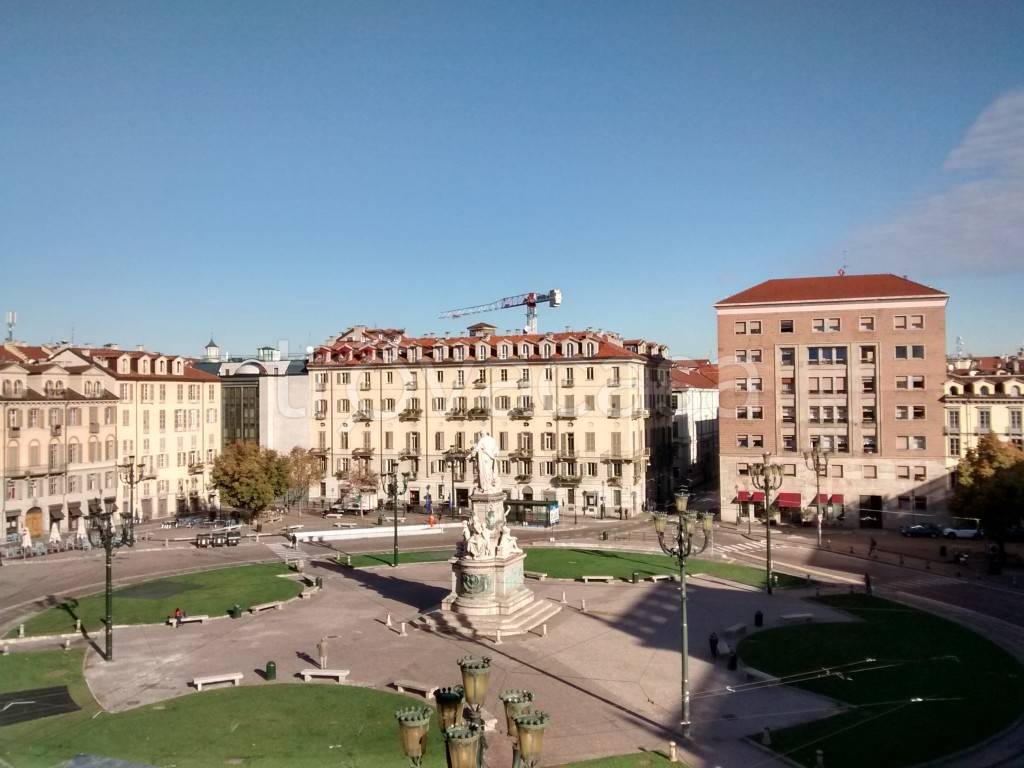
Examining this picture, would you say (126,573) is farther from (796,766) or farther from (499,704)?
(796,766)

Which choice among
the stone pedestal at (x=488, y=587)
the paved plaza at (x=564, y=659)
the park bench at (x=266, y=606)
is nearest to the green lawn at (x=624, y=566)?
the paved plaza at (x=564, y=659)

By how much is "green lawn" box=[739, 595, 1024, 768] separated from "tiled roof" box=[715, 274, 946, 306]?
3175 cm

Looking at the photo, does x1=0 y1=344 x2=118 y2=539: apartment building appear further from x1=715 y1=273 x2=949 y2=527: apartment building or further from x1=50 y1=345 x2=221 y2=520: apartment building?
x1=715 y1=273 x2=949 y2=527: apartment building

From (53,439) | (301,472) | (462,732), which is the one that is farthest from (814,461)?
(53,439)

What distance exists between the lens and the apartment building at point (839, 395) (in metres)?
60.8

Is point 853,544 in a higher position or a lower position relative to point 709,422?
lower

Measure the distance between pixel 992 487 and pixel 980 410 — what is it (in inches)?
672

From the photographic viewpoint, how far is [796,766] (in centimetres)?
2059

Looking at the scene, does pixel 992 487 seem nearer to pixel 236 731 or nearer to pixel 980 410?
pixel 980 410

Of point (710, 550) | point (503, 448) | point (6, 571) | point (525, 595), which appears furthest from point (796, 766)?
point (503, 448)

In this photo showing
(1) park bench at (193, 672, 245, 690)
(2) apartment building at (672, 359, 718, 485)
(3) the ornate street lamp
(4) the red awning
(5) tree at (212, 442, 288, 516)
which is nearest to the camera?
(3) the ornate street lamp

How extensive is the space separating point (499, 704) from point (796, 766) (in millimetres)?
9032

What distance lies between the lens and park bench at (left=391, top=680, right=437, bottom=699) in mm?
26172

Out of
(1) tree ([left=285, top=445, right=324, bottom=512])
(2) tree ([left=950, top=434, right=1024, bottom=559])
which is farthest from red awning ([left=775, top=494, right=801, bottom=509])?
(1) tree ([left=285, top=445, right=324, bottom=512])
